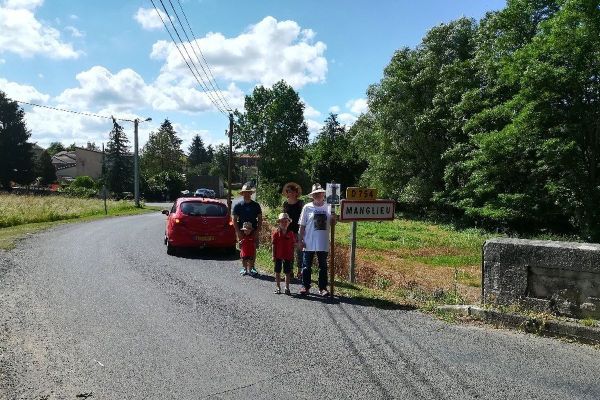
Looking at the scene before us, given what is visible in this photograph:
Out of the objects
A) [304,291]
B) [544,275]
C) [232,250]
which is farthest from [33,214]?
[544,275]

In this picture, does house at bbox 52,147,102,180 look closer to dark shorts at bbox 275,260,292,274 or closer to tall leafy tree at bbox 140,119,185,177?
tall leafy tree at bbox 140,119,185,177

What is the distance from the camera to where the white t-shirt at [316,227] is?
785 centimetres

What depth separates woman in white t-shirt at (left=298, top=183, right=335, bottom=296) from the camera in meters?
7.85

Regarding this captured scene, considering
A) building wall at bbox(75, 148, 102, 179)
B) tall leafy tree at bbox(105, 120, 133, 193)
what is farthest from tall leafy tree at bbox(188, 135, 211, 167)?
tall leafy tree at bbox(105, 120, 133, 193)

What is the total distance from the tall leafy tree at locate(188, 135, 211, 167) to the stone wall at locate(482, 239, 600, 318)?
141 meters

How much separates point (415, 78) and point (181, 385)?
1429 inches

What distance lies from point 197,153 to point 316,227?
466ft

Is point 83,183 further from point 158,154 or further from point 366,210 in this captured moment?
point 366,210

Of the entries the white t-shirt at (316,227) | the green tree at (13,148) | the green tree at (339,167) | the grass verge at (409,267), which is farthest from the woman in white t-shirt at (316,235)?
the green tree at (13,148)

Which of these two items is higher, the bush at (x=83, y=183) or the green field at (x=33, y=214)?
the bush at (x=83, y=183)

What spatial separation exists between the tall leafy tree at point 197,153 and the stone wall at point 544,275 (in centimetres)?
14060

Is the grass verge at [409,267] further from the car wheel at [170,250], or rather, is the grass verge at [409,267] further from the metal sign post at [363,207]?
the car wheel at [170,250]

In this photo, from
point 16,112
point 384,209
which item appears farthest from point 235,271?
point 16,112

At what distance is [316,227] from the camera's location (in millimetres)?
7859
